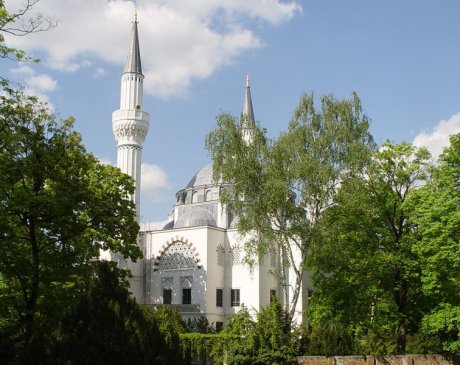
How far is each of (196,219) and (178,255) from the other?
403cm

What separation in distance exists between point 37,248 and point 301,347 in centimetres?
1113

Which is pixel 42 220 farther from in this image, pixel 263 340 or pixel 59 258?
pixel 263 340

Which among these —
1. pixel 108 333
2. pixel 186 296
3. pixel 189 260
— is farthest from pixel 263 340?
pixel 189 260

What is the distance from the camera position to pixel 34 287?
65.9ft

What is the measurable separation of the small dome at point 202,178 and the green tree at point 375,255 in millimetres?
25057

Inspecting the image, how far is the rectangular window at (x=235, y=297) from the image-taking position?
1723 inches

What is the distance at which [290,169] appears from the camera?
2878cm

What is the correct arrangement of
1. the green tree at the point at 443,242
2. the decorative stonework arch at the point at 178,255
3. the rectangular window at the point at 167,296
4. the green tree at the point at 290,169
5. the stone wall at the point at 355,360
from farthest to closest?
the rectangular window at the point at 167,296 → the decorative stonework arch at the point at 178,255 → the green tree at the point at 290,169 → the stone wall at the point at 355,360 → the green tree at the point at 443,242

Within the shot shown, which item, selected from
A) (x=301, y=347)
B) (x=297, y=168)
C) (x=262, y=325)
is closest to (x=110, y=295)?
(x=262, y=325)

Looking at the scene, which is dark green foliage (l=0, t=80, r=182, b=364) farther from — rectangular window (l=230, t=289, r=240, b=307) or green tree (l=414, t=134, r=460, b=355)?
rectangular window (l=230, t=289, r=240, b=307)

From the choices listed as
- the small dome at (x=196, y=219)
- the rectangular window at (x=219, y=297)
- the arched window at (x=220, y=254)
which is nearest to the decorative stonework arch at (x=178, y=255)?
the arched window at (x=220, y=254)

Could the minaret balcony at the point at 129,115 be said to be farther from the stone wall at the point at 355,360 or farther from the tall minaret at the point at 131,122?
the stone wall at the point at 355,360

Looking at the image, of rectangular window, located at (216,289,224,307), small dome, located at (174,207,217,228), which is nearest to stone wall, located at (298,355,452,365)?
rectangular window, located at (216,289,224,307)

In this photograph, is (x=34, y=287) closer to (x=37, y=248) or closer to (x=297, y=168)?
(x=37, y=248)
